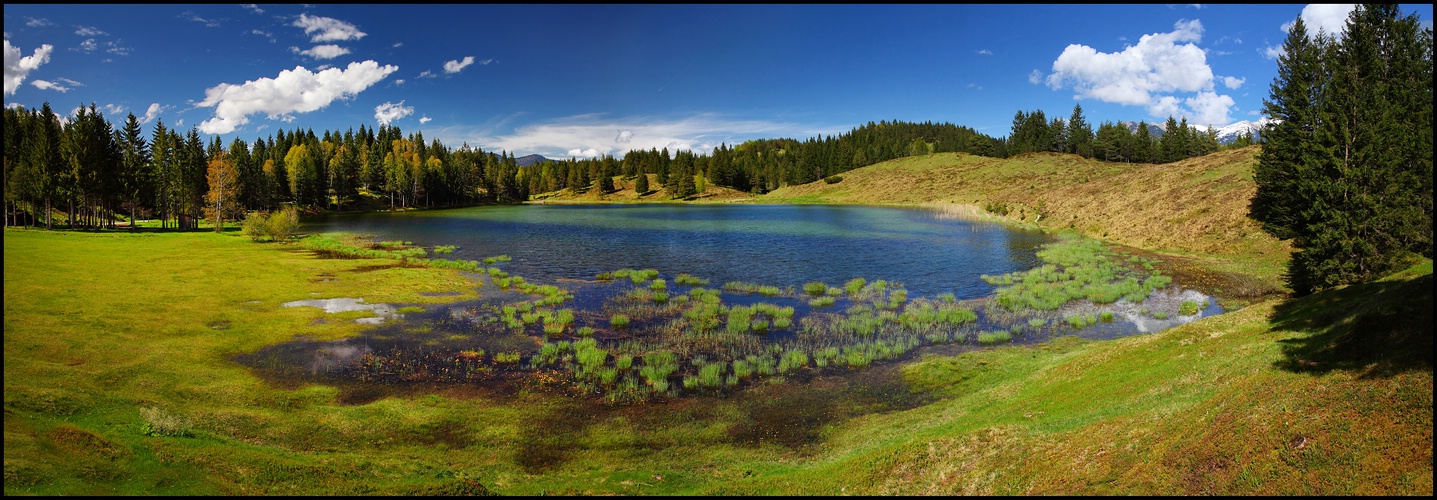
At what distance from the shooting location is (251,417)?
1719 cm

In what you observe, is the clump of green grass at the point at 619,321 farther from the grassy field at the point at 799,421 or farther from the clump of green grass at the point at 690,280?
the clump of green grass at the point at 690,280

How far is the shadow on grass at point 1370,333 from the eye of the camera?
37.0ft

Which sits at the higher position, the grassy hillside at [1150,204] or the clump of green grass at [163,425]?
the grassy hillside at [1150,204]

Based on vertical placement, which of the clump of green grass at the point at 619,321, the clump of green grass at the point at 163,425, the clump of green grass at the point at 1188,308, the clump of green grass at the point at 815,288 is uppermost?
the clump of green grass at the point at 163,425

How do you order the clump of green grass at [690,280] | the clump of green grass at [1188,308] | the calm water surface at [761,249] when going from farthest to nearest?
the calm water surface at [761,249] → the clump of green grass at [690,280] → the clump of green grass at [1188,308]

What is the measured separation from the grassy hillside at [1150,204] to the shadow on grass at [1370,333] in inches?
991

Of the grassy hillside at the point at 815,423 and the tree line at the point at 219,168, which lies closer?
the grassy hillside at the point at 815,423

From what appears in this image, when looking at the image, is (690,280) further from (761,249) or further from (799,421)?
(799,421)

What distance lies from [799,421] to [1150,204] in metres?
78.1

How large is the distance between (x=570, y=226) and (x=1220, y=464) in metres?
97.3

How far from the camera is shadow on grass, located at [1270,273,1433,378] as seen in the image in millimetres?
11289

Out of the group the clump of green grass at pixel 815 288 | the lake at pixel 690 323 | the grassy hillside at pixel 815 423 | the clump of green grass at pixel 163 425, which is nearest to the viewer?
the grassy hillside at pixel 815 423

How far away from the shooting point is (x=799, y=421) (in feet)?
61.4

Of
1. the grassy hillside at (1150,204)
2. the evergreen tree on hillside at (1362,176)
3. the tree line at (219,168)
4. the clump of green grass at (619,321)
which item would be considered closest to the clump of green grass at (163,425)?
the clump of green grass at (619,321)
